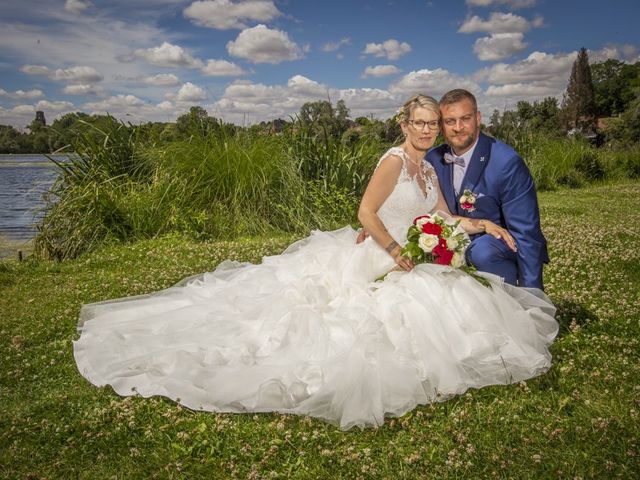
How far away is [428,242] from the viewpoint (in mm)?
4273

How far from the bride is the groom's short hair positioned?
0.45 feet

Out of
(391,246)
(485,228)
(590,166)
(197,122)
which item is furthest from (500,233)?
(590,166)

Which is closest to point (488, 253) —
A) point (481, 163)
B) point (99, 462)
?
point (481, 163)

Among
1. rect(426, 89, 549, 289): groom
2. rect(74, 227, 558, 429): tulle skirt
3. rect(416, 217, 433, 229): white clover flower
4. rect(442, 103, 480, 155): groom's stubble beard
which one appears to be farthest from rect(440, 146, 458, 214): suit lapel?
rect(74, 227, 558, 429): tulle skirt

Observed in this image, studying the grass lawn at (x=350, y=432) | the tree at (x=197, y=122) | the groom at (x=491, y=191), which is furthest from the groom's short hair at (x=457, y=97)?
the tree at (x=197, y=122)

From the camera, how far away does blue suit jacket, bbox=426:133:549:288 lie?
476 centimetres

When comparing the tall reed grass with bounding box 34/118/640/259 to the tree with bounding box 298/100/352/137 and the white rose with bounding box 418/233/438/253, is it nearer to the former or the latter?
the tree with bounding box 298/100/352/137

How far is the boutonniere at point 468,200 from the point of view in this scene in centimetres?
484

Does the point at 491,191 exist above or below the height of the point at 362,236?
above

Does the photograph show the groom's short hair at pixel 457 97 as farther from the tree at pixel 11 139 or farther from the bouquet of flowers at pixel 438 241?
the tree at pixel 11 139

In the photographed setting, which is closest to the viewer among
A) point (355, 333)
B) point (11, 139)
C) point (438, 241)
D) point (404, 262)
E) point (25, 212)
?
point (355, 333)

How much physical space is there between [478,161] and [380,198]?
3.21 feet

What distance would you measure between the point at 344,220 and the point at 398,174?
5.74 meters

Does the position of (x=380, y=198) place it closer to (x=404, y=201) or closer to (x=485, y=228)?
(x=404, y=201)
